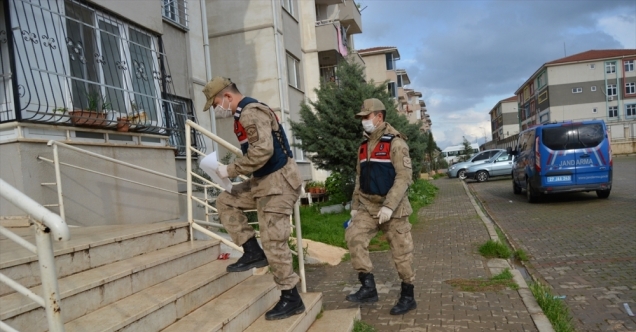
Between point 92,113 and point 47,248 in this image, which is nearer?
point 47,248

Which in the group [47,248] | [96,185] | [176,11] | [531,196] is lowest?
[531,196]

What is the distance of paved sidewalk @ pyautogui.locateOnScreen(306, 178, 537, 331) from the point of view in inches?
190

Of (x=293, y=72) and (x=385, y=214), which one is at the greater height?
(x=293, y=72)

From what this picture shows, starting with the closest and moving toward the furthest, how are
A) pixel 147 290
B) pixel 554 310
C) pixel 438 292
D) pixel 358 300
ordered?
pixel 147 290 < pixel 554 310 < pixel 358 300 < pixel 438 292

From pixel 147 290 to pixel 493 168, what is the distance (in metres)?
25.3

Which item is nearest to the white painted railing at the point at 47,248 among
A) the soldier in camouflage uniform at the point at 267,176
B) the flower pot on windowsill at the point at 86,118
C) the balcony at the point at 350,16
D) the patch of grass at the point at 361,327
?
the soldier in camouflage uniform at the point at 267,176

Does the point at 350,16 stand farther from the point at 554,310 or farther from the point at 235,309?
the point at 235,309

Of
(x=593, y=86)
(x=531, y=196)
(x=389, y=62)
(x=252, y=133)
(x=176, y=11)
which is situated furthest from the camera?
(x=593, y=86)

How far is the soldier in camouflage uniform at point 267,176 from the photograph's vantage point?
154 inches

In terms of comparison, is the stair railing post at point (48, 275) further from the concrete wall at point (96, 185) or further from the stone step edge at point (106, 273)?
the concrete wall at point (96, 185)

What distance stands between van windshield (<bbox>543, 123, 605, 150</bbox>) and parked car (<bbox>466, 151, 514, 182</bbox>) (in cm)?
1340

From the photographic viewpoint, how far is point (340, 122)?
12250mm

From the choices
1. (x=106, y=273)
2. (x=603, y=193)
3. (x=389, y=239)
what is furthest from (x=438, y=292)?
(x=603, y=193)

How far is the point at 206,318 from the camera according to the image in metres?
3.77
